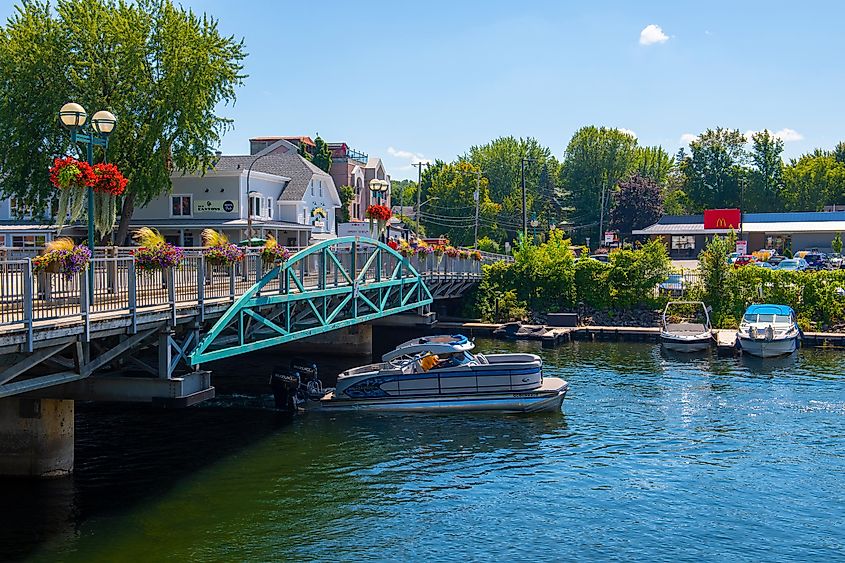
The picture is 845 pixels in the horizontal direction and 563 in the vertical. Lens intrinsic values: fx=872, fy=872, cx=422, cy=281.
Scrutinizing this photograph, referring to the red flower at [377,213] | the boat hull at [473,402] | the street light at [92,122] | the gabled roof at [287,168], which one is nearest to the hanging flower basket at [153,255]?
the street light at [92,122]

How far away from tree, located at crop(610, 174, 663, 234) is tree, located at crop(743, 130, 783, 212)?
15.9 meters

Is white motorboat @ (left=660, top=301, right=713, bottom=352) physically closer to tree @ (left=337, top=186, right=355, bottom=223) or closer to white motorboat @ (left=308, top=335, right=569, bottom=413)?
white motorboat @ (left=308, top=335, right=569, bottom=413)

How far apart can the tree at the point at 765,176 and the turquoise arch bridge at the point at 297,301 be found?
82.9 meters

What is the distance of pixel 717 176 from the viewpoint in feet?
358

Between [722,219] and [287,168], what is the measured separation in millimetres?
48527

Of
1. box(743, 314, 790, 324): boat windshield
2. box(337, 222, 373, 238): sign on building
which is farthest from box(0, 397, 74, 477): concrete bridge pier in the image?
box(337, 222, 373, 238): sign on building

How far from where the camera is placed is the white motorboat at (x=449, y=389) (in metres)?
29.2

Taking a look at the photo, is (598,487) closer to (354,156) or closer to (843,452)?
(843,452)

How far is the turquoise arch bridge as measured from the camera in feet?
77.0

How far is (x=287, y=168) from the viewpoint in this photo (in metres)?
64.1

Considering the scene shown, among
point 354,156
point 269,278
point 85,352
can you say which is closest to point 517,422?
point 269,278

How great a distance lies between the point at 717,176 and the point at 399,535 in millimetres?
99973

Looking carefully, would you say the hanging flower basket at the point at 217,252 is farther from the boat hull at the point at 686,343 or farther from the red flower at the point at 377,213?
the boat hull at the point at 686,343

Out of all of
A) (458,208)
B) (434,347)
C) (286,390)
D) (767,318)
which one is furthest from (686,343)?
(458,208)
